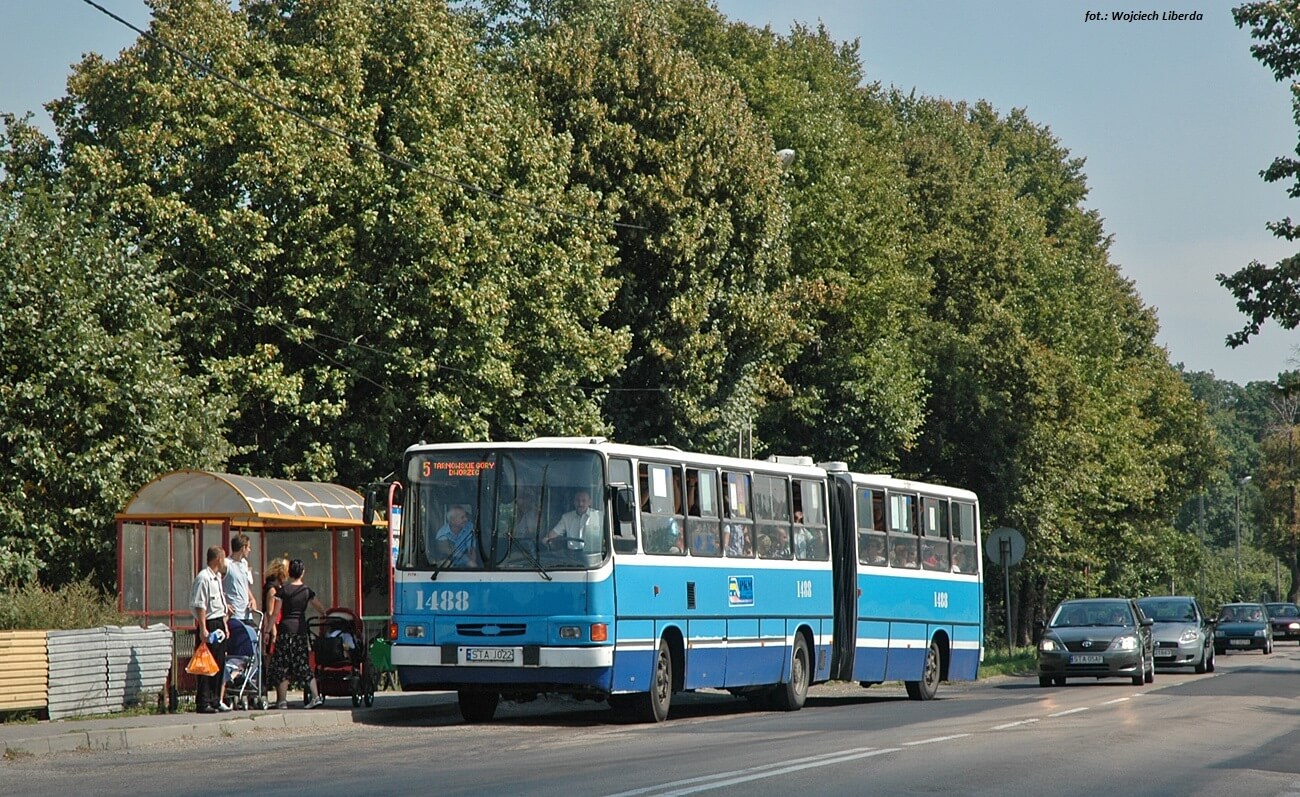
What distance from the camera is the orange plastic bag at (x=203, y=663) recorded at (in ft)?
67.9

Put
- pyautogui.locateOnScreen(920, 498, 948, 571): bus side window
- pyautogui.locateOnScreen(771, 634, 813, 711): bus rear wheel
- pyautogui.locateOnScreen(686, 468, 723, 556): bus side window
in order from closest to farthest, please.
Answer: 1. pyautogui.locateOnScreen(686, 468, 723, 556): bus side window
2. pyautogui.locateOnScreen(771, 634, 813, 711): bus rear wheel
3. pyautogui.locateOnScreen(920, 498, 948, 571): bus side window

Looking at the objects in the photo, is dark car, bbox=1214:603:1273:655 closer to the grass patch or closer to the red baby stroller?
the grass patch

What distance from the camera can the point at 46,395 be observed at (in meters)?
30.9

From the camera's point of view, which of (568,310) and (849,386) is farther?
(849,386)

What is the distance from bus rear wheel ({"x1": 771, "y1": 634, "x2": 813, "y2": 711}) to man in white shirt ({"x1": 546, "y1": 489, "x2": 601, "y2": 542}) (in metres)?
5.44

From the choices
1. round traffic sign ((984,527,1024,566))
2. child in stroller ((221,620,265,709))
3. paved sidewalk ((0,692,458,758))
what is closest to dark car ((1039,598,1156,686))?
round traffic sign ((984,527,1024,566))

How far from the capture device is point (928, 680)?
29.7 metres

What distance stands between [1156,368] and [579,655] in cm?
6207

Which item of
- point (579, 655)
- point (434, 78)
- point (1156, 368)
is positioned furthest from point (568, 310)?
point (1156, 368)

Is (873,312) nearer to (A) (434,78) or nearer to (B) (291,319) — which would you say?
(A) (434,78)

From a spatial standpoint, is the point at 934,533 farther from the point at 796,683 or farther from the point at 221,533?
the point at 221,533

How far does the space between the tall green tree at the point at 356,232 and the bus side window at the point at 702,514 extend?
14.6 meters

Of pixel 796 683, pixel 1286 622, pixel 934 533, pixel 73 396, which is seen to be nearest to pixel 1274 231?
pixel 934 533

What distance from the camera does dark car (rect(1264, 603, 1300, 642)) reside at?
76125 millimetres
